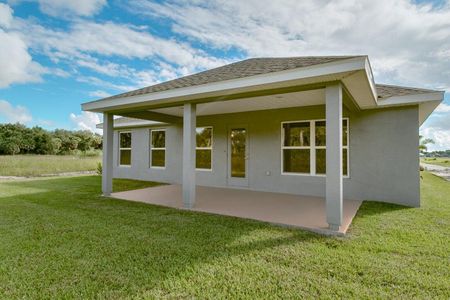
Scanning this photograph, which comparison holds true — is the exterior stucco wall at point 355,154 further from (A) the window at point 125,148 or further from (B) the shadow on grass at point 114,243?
(A) the window at point 125,148

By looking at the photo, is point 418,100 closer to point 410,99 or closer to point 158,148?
point 410,99

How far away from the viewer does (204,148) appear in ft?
31.1

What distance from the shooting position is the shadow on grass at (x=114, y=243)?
256 cm

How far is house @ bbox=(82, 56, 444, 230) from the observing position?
415cm

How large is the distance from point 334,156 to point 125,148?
10.6 m

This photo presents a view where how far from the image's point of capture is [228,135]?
8.86 m

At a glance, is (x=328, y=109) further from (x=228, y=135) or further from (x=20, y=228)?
(x=20, y=228)

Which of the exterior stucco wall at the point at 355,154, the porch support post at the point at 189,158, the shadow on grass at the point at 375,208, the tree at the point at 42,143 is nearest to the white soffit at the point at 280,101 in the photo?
the exterior stucco wall at the point at 355,154

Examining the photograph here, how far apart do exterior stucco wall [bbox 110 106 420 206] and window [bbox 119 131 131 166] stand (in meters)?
4.54

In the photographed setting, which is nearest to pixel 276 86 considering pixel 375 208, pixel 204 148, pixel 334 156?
pixel 334 156

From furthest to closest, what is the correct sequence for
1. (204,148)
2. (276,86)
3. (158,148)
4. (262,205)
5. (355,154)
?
(158,148), (204,148), (355,154), (262,205), (276,86)

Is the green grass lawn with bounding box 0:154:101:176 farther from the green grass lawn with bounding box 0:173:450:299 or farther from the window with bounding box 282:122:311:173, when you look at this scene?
the window with bounding box 282:122:311:173

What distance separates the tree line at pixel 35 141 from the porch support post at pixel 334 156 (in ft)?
119

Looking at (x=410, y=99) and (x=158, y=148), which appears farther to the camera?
(x=158, y=148)
